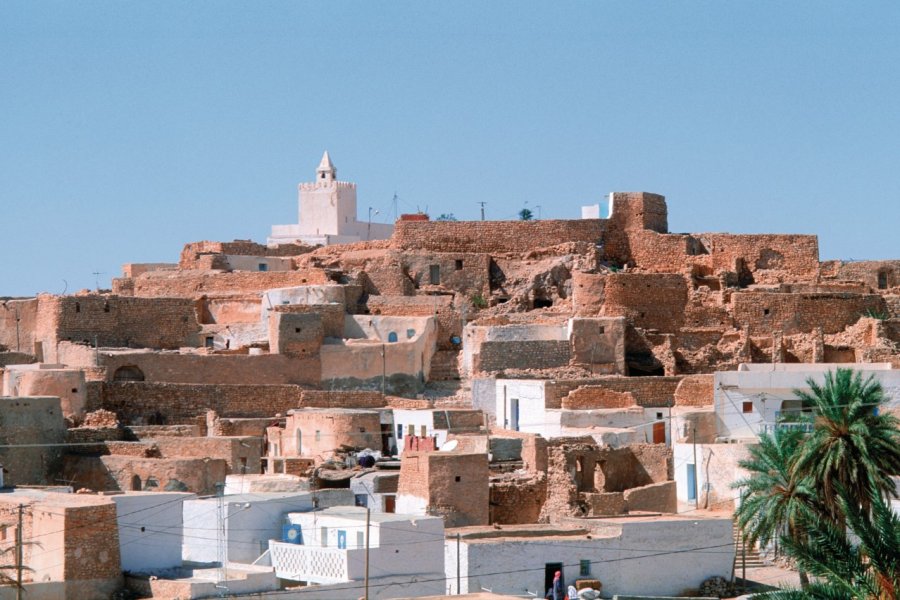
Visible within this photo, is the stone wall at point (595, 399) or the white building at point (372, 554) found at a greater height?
the stone wall at point (595, 399)

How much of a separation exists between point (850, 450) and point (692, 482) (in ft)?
14.9

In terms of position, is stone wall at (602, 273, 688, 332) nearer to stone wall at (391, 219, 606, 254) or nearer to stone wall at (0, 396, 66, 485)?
stone wall at (391, 219, 606, 254)

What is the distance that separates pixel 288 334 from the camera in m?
39.9

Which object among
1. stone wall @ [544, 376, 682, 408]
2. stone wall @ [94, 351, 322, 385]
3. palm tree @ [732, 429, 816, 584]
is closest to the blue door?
palm tree @ [732, 429, 816, 584]

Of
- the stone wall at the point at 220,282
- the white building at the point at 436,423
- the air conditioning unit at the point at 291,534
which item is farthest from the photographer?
the stone wall at the point at 220,282

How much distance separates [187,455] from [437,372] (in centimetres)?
983

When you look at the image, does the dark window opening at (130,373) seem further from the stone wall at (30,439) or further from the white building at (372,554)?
the white building at (372,554)

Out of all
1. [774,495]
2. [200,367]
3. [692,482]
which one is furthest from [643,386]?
[774,495]

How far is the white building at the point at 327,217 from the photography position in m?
59.2

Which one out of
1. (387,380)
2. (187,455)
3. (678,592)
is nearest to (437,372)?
(387,380)

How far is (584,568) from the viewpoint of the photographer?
26.4m

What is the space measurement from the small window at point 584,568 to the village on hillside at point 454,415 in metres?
0.03

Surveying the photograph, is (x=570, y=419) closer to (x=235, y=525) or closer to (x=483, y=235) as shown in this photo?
(x=235, y=525)

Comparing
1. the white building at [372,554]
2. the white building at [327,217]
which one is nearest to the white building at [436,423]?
the white building at [372,554]
